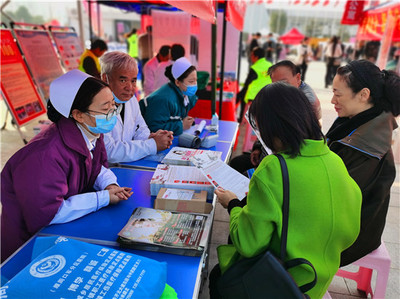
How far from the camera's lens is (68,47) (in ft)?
19.5

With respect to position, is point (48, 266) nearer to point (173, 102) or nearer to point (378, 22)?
point (173, 102)

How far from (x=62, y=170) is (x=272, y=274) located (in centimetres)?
97

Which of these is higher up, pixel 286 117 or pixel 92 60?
pixel 286 117

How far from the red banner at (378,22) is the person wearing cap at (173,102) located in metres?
4.43

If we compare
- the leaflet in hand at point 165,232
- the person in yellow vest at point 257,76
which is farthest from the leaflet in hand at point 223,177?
the person in yellow vest at point 257,76

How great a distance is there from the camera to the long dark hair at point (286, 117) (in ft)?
3.44

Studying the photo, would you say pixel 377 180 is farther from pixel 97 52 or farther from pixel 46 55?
pixel 46 55

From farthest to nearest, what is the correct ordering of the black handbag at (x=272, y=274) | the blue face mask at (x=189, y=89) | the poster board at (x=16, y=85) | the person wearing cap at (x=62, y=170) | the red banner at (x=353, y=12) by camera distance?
the red banner at (x=353, y=12) < the poster board at (x=16, y=85) < the blue face mask at (x=189, y=89) < the person wearing cap at (x=62, y=170) < the black handbag at (x=272, y=274)

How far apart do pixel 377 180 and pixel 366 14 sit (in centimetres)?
863

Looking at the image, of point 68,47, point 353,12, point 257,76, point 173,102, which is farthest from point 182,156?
point 353,12

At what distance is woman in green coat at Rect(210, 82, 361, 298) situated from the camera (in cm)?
103

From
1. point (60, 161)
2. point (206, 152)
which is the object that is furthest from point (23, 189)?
point (206, 152)

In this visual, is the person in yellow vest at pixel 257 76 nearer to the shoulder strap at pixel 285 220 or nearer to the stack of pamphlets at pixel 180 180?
the stack of pamphlets at pixel 180 180

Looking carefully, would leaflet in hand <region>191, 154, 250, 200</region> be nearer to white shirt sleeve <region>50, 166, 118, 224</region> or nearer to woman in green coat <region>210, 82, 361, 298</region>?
woman in green coat <region>210, 82, 361, 298</region>
